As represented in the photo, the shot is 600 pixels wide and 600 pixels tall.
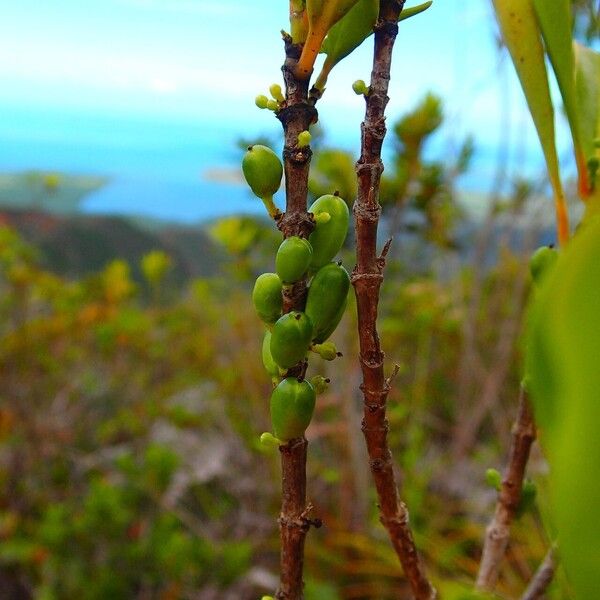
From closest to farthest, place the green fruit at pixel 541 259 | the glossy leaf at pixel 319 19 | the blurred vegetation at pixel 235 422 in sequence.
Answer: the glossy leaf at pixel 319 19, the green fruit at pixel 541 259, the blurred vegetation at pixel 235 422

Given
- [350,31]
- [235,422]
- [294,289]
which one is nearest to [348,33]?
[350,31]

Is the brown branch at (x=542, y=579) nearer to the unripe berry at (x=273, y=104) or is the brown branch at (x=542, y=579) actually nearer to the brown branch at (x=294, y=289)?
the brown branch at (x=294, y=289)

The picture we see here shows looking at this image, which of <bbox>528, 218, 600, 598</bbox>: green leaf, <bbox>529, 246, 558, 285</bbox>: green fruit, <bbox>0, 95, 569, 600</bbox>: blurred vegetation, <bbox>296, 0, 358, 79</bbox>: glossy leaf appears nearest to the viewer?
<bbox>528, 218, 600, 598</bbox>: green leaf

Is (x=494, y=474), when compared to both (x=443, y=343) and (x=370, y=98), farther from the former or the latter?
(x=443, y=343)

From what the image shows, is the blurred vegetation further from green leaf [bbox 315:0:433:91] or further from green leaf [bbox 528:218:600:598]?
green leaf [bbox 528:218:600:598]

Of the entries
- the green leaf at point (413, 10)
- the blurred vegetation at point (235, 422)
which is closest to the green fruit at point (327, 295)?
the green leaf at point (413, 10)

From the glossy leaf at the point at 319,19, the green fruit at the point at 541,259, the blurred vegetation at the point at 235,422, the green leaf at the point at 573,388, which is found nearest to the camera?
the green leaf at the point at 573,388

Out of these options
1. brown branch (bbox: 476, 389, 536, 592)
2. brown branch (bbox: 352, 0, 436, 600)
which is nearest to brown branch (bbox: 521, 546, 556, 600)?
brown branch (bbox: 476, 389, 536, 592)

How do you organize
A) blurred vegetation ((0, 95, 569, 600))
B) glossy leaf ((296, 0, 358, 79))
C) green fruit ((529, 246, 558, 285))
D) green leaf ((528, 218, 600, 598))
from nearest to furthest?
green leaf ((528, 218, 600, 598)) < glossy leaf ((296, 0, 358, 79)) < green fruit ((529, 246, 558, 285)) < blurred vegetation ((0, 95, 569, 600))
